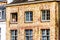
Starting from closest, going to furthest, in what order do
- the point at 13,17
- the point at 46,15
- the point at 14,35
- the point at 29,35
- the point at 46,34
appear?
1. the point at 46,34
2. the point at 46,15
3. the point at 29,35
4. the point at 14,35
5. the point at 13,17

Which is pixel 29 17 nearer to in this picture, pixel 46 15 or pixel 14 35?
pixel 46 15

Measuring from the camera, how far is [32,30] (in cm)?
3600

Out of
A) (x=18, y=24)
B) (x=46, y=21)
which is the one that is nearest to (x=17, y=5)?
(x=18, y=24)

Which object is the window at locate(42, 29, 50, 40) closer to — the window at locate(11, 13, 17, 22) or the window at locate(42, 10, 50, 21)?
the window at locate(42, 10, 50, 21)

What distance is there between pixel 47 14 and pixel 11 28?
18.0 feet

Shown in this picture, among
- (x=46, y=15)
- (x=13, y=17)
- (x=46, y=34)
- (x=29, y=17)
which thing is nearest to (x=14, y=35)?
(x=13, y=17)

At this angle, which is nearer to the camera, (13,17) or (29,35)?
(29,35)

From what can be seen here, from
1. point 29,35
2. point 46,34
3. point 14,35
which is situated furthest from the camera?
point 14,35

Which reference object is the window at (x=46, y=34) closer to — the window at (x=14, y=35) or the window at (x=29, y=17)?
the window at (x=29, y=17)

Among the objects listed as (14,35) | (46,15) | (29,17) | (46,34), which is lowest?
(14,35)

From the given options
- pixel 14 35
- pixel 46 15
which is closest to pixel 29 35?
pixel 14 35

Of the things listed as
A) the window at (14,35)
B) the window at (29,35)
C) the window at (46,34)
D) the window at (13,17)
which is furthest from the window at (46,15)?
the window at (14,35)

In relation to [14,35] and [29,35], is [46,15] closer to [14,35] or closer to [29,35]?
[29,35]

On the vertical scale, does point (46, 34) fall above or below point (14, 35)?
above
